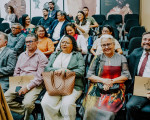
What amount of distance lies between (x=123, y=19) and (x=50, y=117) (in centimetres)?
568

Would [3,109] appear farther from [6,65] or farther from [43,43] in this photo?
[43,43]

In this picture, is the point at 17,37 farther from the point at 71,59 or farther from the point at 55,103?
the point at 55,103

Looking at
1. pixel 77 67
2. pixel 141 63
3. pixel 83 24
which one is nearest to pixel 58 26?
pixel 83 24

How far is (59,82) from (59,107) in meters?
0.31

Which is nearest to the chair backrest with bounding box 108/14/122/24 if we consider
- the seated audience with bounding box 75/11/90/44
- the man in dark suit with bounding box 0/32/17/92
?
the seated audience with bounding box 75/11/90/44

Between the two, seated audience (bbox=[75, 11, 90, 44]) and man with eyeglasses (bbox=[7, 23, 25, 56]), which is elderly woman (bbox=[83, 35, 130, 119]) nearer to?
man with eyeglasses (bbox=[7, 23, 25, 56])

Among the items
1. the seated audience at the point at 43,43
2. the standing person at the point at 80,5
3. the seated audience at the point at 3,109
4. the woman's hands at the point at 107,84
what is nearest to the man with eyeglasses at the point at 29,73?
the seated audience at the point at 43,43

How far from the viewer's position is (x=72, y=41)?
2834mm

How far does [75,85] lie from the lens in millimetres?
2662

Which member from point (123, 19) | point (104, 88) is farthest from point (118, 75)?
point (123, 19)

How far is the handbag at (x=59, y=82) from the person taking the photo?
8.15ft

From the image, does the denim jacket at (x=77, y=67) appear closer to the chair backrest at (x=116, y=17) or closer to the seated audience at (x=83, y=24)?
the seated audience at (x=83, y=24)

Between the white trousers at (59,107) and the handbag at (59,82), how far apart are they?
65 mm

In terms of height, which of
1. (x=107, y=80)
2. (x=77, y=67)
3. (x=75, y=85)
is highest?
(x=77, y=67)
